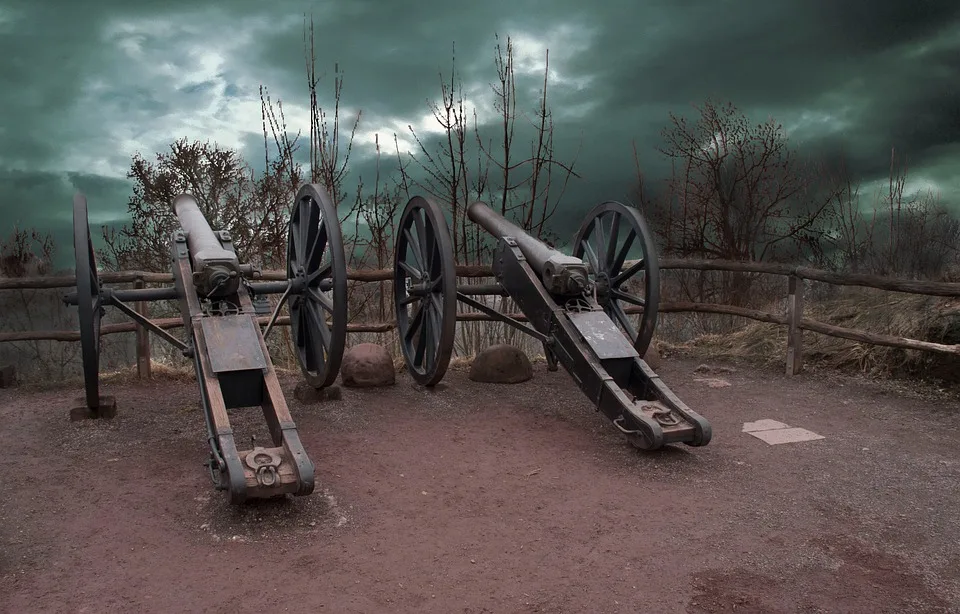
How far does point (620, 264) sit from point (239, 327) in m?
3.58

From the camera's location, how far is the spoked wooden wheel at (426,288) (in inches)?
228

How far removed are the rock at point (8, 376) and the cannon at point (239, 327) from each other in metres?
2.00

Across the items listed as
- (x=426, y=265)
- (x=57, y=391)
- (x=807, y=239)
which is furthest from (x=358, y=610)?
(x=807, y=239)

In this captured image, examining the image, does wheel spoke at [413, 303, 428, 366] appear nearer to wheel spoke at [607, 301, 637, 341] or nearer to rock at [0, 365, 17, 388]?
wheel spoke at [607, 301, 637, 341]

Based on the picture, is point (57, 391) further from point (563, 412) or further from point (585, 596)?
point (585, 596)

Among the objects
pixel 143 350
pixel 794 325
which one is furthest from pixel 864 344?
pixel 143 350

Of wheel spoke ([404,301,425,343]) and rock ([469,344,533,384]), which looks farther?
rock ([469,344,533,384])

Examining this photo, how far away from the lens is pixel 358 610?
3.00m

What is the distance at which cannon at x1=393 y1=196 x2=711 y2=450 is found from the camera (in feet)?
16.2

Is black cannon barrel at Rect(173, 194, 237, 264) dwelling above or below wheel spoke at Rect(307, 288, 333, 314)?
above

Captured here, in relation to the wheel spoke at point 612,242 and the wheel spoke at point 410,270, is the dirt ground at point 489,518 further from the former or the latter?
the wheel spoke at point 612,242

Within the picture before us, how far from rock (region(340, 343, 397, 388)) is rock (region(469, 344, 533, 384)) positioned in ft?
2.73

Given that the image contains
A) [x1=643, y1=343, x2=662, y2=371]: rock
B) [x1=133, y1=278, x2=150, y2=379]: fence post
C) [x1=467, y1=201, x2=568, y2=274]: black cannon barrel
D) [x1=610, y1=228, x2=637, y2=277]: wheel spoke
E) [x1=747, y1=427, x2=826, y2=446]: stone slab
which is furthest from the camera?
[x1=643, y1=343, x2=662, y2=371]: rock

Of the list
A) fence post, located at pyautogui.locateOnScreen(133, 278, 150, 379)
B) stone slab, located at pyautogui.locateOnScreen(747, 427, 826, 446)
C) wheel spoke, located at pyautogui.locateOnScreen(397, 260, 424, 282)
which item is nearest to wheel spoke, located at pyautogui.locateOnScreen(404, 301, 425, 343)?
wheel spoke, located at pyautogui.locateOnScreen(397, 260, 424, 282)
